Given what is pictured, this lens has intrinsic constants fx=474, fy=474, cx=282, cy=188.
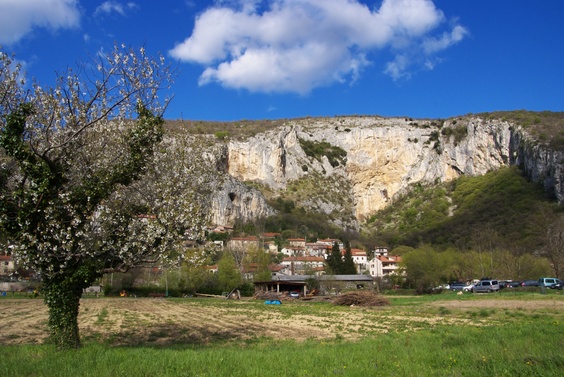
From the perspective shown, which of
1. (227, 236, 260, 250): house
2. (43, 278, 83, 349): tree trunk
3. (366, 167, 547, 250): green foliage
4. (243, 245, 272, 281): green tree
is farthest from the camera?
(366, 167, 547, 250): green foliage

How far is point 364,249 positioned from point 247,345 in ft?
390

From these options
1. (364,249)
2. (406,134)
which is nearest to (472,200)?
(364,249)

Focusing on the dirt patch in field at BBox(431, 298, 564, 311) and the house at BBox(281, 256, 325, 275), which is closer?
the dirt patch in field at BBox(431, 298, 564, 311)

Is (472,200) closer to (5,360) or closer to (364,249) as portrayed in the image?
(364,249)

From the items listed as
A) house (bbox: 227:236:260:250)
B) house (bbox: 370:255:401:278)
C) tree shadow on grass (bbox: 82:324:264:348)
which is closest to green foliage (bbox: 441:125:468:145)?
house (bbox: 370:255:401:278)

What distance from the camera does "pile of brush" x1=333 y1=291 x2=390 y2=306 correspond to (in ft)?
148

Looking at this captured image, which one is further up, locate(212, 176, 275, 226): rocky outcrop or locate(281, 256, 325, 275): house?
locate(212, 176, 275, 226): rocky outcrop

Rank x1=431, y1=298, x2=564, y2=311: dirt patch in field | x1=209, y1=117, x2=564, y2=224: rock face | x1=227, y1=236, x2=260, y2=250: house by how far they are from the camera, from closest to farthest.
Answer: x1=431, y1=298, x2=564, y2=311: dirt patch in field < x1=227, y1=236, x2=260, y2=250: house < x1=209, y1=117, x2=564, y2=224: rock face

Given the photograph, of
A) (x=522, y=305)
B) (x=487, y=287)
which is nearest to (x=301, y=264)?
(x=487, y=287)

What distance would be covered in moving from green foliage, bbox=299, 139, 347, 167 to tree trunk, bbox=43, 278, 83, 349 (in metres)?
162

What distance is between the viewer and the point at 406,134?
579ft

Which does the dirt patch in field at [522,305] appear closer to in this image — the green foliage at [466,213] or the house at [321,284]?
the house at [321,284]

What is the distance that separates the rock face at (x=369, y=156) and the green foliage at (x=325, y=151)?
2.66ft

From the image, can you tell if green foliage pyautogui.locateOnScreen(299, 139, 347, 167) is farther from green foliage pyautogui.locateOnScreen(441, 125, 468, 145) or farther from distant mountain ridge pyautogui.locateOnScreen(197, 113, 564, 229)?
green foliage pyautogui.locateOnScreen(441, 125, 468, 145)
